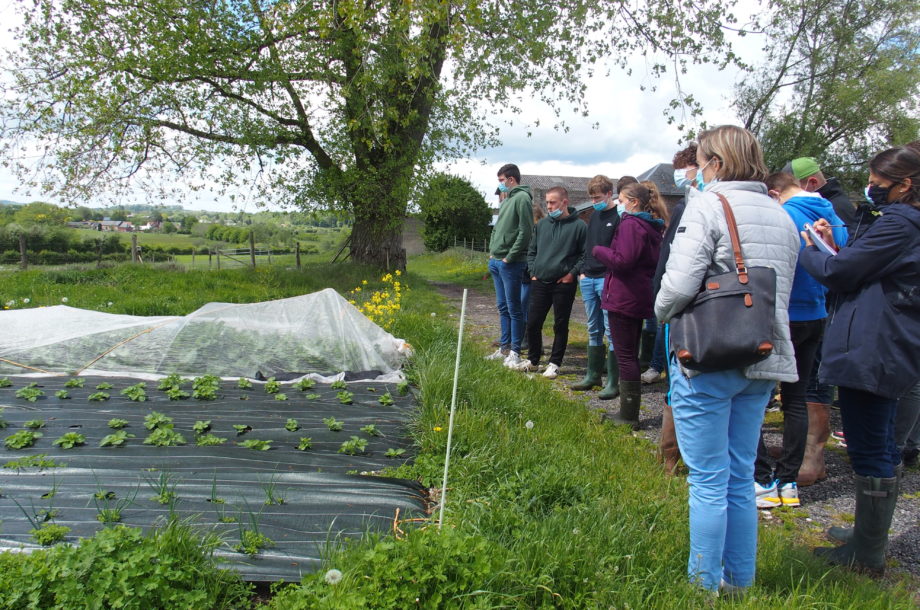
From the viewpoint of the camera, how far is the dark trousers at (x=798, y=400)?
11.5ft

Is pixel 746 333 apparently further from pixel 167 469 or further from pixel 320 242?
pixel 320 242

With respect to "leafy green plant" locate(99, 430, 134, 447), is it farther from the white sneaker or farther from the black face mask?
the white sneaker

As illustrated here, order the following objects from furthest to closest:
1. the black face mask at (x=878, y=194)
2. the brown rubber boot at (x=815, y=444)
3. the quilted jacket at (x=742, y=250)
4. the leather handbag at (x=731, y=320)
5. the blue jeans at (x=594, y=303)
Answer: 1. the blue jeans at (x=594, y=303)
2. the brown rubber boot at (x=815, y=444)
3. the black face mask at (x=878, y=194)
4. the quilted jacket at (x=742, y=250)
5. the leather handbag at (x=731, y=320)

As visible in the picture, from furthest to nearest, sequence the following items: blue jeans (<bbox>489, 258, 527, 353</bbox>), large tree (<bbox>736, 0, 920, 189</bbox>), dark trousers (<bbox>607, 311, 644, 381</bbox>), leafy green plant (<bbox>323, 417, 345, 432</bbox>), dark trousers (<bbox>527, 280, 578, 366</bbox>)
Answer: large tree (<bbox>736, 0, 920, 189</bbox>), blue jeans (<bbox>489, 258, 527, 353</bbox>), dark trousers (<bbox>527, 280, 578, 366</bbox>), dark trousers (<bbox>607, 311, 644, 381</bbox>), leafy green plant (<bbox>323, 417, 345, 432</bbox>)

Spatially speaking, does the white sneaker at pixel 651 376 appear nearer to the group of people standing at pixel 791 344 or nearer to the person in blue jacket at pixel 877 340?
the group of people standing at pixel 791 344

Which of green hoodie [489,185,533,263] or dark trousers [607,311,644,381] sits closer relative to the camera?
dark trousers [607,311,644,381]

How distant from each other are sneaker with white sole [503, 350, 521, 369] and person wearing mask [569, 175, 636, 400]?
A: 0.83 m

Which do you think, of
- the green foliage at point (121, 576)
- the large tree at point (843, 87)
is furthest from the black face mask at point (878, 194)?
the large tree at point (843, 87)

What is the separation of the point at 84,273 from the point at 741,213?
1382cm

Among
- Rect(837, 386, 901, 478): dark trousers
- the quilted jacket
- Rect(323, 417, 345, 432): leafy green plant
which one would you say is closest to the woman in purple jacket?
A: Rect(837, 386, 901, 478): dark trousers

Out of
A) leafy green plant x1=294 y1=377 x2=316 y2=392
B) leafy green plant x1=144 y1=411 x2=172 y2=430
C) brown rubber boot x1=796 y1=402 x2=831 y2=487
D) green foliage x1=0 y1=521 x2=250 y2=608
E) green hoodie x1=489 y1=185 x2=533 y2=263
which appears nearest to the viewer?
green foliage x1=0 y1=521 x2=250 y2=608

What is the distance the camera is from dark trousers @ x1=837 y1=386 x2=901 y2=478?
9.09 feet

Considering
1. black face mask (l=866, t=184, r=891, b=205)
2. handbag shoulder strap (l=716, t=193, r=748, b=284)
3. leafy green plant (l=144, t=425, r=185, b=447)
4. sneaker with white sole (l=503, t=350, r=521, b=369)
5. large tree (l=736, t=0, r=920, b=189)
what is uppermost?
large tree (l=736, t=0, r=920, b=189)

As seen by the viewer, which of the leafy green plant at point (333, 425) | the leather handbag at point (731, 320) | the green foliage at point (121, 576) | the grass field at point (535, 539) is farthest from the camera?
the leafy green plant at point (333, 425)
